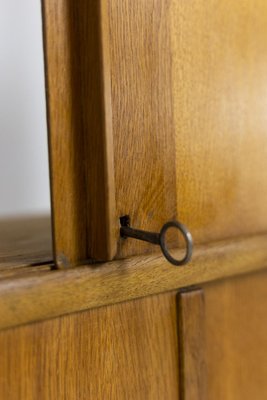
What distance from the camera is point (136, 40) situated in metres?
0.36

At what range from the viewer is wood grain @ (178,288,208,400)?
39cm

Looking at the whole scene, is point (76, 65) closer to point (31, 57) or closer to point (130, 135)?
point (130, 135)

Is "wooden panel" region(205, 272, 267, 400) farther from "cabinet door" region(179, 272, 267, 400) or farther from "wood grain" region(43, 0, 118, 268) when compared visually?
"wood grain" region(43, 0, 118, 268)

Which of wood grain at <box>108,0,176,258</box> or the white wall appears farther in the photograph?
the white wall

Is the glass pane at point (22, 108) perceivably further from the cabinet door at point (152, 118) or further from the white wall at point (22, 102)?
the cabinet door at point (152, 118)

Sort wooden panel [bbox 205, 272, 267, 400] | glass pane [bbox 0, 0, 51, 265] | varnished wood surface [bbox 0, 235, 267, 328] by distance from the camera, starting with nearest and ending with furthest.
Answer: varnished wood surface [bbox 0, 235, 267, 328] → wooden panel [bbox 205, 272, 267, 400] → glass pane [bbox 0, 0, 51, 265]

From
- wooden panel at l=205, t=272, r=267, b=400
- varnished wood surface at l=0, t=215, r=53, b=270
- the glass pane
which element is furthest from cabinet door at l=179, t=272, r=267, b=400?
the glass pane

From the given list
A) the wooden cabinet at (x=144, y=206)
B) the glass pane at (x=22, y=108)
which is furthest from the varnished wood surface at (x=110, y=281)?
the glass pane at (x=22, y=108)

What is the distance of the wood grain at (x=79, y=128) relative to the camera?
34cm

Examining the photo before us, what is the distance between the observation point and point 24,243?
43cm

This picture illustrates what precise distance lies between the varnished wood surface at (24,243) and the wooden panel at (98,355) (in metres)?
0.04

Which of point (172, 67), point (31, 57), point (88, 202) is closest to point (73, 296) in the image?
point (88, 202)

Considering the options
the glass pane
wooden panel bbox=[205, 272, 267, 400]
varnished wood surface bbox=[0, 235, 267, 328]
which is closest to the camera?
varnished wood surface bbox=[0, 235, 267, 328]

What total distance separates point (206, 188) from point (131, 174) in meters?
0.07
